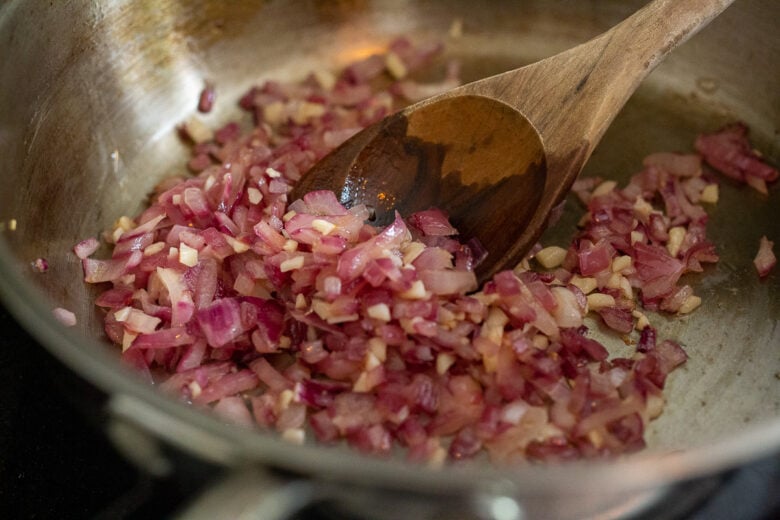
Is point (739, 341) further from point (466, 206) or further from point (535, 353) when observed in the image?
point (466, 206)

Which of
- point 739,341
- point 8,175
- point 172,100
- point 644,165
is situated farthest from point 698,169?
point 8,175

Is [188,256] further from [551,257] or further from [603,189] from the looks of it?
[603,189]

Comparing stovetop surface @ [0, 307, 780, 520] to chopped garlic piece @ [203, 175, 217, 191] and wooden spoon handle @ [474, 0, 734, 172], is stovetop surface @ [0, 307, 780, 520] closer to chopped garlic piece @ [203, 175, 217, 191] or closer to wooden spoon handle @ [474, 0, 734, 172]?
chopped garlic piece @ [203, 175, 217, 191]

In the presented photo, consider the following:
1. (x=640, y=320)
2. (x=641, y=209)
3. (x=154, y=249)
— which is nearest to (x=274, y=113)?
(x=154, y=249)

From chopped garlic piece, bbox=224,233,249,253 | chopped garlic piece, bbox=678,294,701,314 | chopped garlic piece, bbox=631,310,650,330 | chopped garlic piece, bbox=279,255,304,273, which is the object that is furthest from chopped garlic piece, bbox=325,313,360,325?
chopped garlic piece, bbox=678,294,701,314

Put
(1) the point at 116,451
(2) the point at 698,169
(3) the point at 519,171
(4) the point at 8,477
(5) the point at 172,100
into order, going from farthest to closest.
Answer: (5) the point at 172,100 → (2) the point at 698,169 → (3) the point at 519,171 → (4) the point at 8,477 → (1) the point at 116,451

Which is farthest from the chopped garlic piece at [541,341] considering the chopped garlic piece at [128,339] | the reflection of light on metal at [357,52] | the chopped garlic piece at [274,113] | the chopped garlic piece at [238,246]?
the reflection of light on metal at [357,52]
